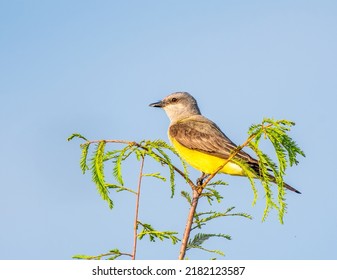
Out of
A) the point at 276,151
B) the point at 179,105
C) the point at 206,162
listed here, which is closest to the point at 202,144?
the point at 206,162

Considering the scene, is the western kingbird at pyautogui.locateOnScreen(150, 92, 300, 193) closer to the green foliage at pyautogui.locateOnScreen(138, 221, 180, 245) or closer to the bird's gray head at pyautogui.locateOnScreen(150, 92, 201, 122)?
the bird's gray head at pyautogui.locateOnScreen(150, 92, 201, 122)

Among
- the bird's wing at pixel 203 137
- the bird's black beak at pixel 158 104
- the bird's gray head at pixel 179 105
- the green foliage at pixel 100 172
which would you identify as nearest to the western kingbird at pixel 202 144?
the bird's wing at pixel 203 137

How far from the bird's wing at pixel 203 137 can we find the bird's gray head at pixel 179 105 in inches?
44.3

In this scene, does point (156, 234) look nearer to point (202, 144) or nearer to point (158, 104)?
point (202, 144)

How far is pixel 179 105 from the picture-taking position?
11.9 metres

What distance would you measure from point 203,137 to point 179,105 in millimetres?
2524

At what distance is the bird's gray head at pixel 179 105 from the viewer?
11777 millimetres

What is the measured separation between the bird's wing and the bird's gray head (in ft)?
3.69

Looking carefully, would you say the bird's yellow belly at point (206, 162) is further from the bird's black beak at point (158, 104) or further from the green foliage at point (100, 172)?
the green foliage at point (100, 172)

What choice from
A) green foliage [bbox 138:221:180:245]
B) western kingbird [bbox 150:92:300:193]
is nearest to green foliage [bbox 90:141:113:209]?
green foliage [bbox 138:221:180:245]

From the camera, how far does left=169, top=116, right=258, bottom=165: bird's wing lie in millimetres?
9102
